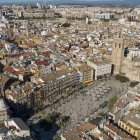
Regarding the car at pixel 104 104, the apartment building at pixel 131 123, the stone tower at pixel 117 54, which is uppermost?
the stone tower at pixel 117 54

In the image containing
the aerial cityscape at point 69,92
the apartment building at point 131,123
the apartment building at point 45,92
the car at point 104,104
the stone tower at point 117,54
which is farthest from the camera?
the stone tower at point 117,54

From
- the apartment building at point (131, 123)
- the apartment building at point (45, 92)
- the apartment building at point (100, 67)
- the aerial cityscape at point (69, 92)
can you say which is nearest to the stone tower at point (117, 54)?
the aerial cityscape at point (69, 92)

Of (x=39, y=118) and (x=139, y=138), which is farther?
(x=39, y=118)

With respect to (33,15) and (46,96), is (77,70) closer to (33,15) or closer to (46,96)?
(46,96)

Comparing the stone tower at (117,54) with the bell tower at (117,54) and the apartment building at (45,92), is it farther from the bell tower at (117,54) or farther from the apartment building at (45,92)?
the apartment building at (45,92)

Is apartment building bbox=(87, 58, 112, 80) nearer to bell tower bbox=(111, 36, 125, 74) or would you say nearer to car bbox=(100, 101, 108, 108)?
bell tower bbox=(111, 36, 125, 74)

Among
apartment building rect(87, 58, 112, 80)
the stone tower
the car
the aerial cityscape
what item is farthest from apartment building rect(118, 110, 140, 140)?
the stone tower

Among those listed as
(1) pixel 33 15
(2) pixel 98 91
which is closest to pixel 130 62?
(2) pixel 98 91

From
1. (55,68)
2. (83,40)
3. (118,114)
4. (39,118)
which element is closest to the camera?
(118,114)

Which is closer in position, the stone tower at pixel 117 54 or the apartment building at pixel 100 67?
the apartment building at pixel 100 67
